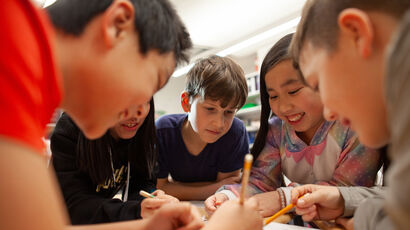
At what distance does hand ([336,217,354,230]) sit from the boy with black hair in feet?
0.85

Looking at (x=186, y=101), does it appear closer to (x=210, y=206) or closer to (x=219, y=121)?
(x=219, y=121)

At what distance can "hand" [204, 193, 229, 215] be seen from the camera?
2.48 feet

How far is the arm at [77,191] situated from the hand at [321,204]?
1.26ft

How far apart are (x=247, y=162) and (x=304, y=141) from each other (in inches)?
24.0

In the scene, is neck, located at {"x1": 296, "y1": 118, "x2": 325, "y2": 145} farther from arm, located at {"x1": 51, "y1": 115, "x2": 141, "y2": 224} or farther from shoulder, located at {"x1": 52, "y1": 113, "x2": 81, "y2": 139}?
shoulder, located at {"x1": 52, "y1": 113, "x2": 81, "y2": 139}

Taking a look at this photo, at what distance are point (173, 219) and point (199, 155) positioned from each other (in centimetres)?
74

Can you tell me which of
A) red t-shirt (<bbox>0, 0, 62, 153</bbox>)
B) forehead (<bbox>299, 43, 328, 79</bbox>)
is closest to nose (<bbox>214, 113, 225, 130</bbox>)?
forehead (<bbox>299, 43, 328, 79</bbox>)

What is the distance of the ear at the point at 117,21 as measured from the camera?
1.34 feet

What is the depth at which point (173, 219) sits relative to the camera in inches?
21.0

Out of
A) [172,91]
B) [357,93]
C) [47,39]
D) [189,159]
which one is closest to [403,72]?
[357,93]

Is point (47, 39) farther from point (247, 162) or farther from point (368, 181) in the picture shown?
point (368, 181)

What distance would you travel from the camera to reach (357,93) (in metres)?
0.40

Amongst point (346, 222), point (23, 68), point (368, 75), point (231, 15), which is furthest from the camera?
point (231, 15)

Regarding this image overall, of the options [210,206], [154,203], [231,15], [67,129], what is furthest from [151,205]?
[231,15]
